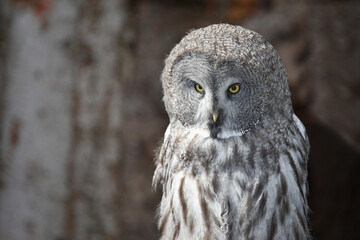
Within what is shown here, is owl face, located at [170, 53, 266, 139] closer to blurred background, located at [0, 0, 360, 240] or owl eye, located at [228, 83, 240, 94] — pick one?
owl eye, located at [228, 83, 240, 94]

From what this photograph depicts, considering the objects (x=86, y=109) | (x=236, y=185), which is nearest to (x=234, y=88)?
(x=236, y=185)

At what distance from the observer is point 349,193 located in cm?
406

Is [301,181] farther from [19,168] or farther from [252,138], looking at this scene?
[19,168]

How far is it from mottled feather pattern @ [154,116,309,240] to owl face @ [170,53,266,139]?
54 millimetres

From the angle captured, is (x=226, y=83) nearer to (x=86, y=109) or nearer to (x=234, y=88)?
(x=234, y=88)

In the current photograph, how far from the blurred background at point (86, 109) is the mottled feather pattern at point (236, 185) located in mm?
1625

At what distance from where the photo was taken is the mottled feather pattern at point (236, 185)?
1.94 metres

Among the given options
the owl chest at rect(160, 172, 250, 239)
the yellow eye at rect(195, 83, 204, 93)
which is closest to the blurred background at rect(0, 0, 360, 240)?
the owl chest at rect(160, 172, 250, 239)

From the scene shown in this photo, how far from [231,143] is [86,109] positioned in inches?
79.1

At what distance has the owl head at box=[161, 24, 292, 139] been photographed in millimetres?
1795

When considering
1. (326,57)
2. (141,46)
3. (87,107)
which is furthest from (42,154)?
(326,57)

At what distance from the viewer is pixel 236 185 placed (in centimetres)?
196

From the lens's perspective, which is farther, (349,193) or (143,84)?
(349,193)

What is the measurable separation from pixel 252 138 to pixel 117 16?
1998 millimetres
